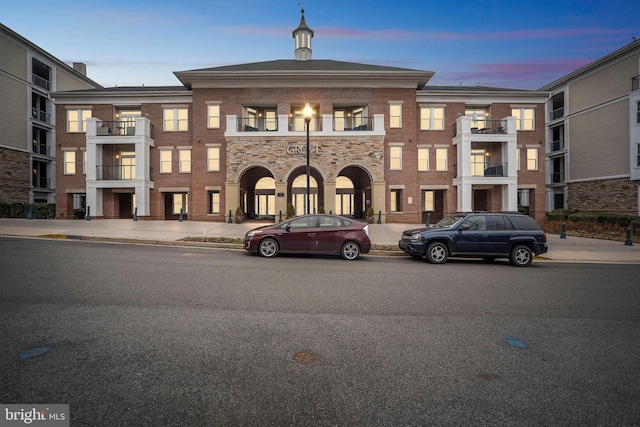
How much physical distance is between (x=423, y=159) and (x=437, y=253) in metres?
18.0

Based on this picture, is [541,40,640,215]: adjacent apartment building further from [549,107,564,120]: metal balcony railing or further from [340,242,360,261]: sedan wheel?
[340,242,360,261]: sedan wheel

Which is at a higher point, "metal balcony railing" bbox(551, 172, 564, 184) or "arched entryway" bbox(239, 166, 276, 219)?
"metal balcony railing" bbox(551, 172, 564, 184)

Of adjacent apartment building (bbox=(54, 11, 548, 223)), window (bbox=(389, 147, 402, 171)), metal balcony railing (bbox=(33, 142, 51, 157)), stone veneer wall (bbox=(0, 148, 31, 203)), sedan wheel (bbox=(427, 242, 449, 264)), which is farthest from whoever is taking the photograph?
metal balcony railing (bbox=(33, 142, 51, 157))

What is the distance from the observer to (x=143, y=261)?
29.6ft

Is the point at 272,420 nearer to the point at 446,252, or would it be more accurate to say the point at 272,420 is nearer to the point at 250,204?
the point at 446,252

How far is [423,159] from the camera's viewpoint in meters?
26.5

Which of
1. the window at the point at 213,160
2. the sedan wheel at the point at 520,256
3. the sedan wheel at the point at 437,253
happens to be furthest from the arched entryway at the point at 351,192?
the sedan wheel at the point at 520,256

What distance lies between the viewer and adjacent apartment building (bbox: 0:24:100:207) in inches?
1163

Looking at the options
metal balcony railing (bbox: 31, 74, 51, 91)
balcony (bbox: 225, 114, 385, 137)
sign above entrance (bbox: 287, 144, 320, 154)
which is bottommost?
sign above entrance (bbox: 287, 144, 320, 154)

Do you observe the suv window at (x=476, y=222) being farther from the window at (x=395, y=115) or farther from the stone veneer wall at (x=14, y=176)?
the stone veneer wall at (x=14, y=176)

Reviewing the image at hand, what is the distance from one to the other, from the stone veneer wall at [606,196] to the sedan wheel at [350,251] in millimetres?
30449

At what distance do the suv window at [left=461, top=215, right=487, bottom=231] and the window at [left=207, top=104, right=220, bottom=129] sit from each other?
69.9ft

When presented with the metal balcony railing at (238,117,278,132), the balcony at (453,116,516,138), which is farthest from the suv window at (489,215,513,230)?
the metal balcony railing at (238,117,278,132)

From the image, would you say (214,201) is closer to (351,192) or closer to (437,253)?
(351,192)
